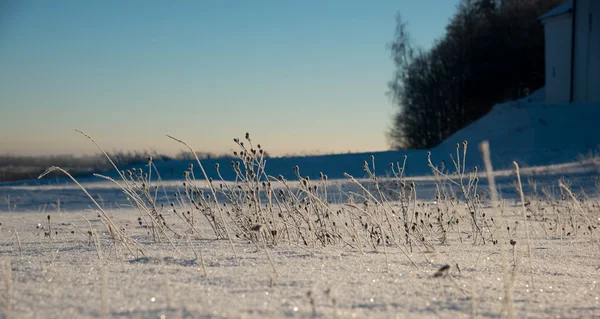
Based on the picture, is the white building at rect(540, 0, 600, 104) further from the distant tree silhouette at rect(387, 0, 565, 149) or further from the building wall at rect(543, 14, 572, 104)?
the distant tree silhouette at rect(387, 0, 565, 149)

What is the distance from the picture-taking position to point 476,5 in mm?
30344

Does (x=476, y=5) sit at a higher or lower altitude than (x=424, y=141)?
higher

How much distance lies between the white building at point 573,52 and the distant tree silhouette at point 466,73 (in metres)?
3.36

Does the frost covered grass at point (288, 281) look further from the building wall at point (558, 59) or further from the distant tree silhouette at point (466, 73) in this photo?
the distant tree silhouette at point (466, 73)

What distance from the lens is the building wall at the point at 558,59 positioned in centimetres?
2239

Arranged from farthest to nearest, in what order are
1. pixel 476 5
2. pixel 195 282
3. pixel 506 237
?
pixel 476 5 → pixel 506 237 → pixel 195 282

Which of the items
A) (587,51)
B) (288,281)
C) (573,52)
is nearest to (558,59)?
(573,52)

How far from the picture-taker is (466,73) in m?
27.2

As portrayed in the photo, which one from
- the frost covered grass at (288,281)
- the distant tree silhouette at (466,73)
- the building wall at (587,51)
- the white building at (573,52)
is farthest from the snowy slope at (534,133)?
the frost covered grass at (288,281)

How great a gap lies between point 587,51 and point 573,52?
0.75m

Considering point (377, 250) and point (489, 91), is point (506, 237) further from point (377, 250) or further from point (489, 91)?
point (489, 91)

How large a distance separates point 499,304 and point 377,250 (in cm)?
138

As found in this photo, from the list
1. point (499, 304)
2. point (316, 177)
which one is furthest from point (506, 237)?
point (316, 177)

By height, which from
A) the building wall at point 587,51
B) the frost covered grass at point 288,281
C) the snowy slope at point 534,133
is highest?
the building wall at point 587,51
